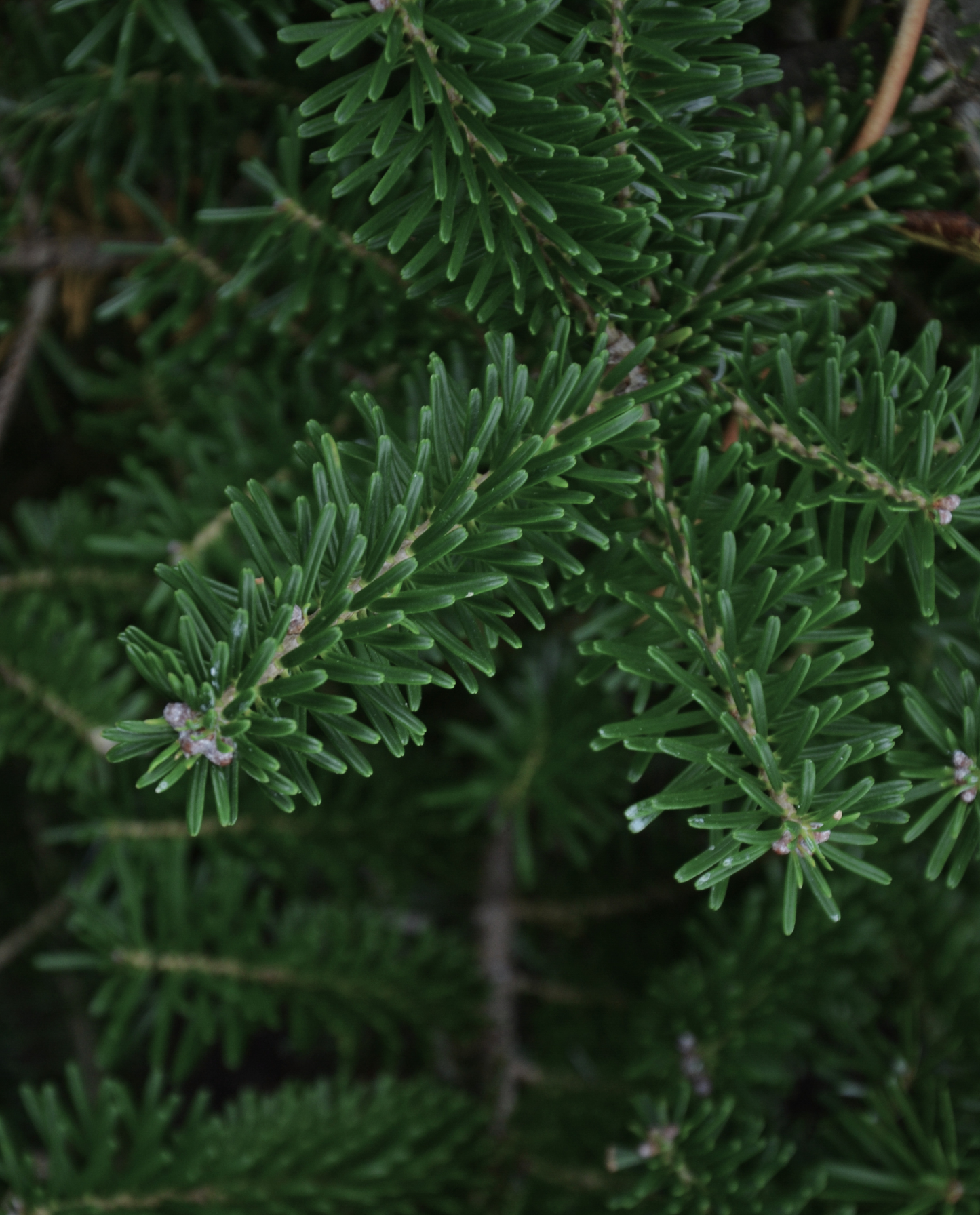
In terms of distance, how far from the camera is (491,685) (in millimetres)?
681

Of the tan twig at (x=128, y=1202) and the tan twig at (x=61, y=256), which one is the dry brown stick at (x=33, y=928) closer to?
the tan twig at (x=128, y=1202)

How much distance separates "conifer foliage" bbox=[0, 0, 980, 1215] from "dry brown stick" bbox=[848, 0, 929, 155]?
0.4 inches

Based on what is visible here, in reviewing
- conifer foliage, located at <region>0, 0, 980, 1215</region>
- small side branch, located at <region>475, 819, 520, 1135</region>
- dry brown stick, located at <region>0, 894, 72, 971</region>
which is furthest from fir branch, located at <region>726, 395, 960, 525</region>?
dry brown stick, located at <region>0, 894, 72, 971</region>

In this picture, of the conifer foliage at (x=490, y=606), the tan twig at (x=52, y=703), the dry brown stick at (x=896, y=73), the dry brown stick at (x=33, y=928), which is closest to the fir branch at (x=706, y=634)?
the conifer foliage at (x=490, y=606)

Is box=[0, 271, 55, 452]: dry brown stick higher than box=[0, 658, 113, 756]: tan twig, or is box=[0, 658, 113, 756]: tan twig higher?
box=[0, 271, 55, 452]: dry brown stick

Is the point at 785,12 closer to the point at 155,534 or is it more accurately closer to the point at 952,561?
the point at 952,561

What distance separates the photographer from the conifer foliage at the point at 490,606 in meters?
0.29

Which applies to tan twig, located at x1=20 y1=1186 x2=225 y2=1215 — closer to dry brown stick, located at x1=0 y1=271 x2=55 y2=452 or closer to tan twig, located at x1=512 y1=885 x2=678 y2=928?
tan twig, located at x1=512 y1=885 x2=678 y2=928

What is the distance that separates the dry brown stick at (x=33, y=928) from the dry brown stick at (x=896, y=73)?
0.66 metres

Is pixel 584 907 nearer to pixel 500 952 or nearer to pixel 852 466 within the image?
pixel 500 952

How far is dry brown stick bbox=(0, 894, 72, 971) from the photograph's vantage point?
658 mm

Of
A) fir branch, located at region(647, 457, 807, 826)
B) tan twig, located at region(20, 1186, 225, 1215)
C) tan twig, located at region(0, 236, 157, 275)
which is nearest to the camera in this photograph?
fir branch, located at region(647, 457, 807, 826)

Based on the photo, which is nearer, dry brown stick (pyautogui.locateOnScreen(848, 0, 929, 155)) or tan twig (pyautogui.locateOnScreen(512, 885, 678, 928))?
dry brown stick (pyautogui.locateOnScreen(848, 0, 929, 155))

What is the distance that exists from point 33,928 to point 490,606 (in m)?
0.53
